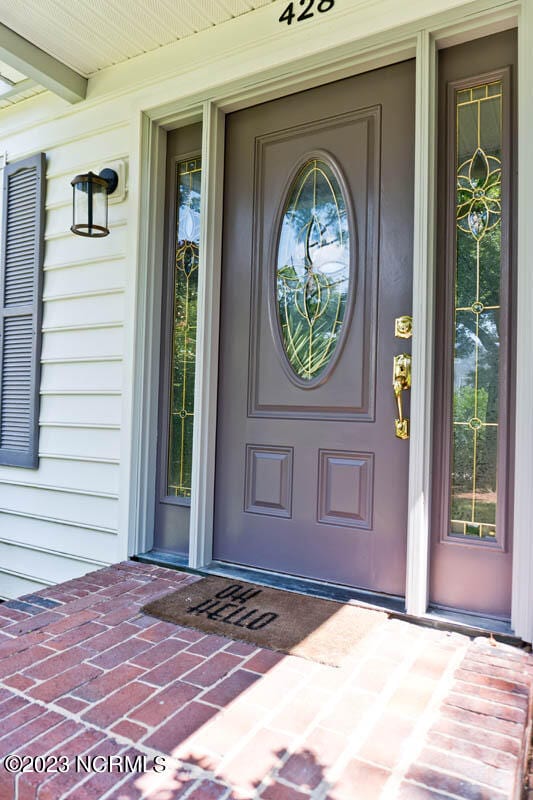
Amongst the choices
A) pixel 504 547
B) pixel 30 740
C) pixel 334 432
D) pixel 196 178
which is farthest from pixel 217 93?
pixel 30 740

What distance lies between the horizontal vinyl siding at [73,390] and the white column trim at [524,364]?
193 centimetres

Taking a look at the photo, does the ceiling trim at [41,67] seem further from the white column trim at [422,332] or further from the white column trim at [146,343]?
the white column trim at [422,332]

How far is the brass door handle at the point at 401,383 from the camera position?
7.41 feet

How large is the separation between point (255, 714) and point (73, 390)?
2.24 m

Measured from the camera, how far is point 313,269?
2.57 meters

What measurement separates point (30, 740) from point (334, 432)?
1.60 meters

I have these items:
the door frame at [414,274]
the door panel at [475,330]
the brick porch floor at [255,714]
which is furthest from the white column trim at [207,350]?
the door panel at [475,330]

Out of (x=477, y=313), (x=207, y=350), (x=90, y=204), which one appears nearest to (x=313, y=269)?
(x=207, y=350)

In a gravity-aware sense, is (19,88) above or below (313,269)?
above

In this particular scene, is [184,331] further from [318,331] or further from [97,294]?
[318,331]

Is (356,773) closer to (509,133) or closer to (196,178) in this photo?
(509,133)

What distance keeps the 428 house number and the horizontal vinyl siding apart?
1.08 m

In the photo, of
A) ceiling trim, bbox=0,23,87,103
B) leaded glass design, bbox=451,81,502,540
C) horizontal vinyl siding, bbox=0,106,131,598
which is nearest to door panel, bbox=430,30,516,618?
leaded glass design, bbox=451,81,502,540

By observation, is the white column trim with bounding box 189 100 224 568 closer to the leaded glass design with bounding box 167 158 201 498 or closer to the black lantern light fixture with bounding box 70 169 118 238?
the leaded glass design with bounding box 167 158 201 498
